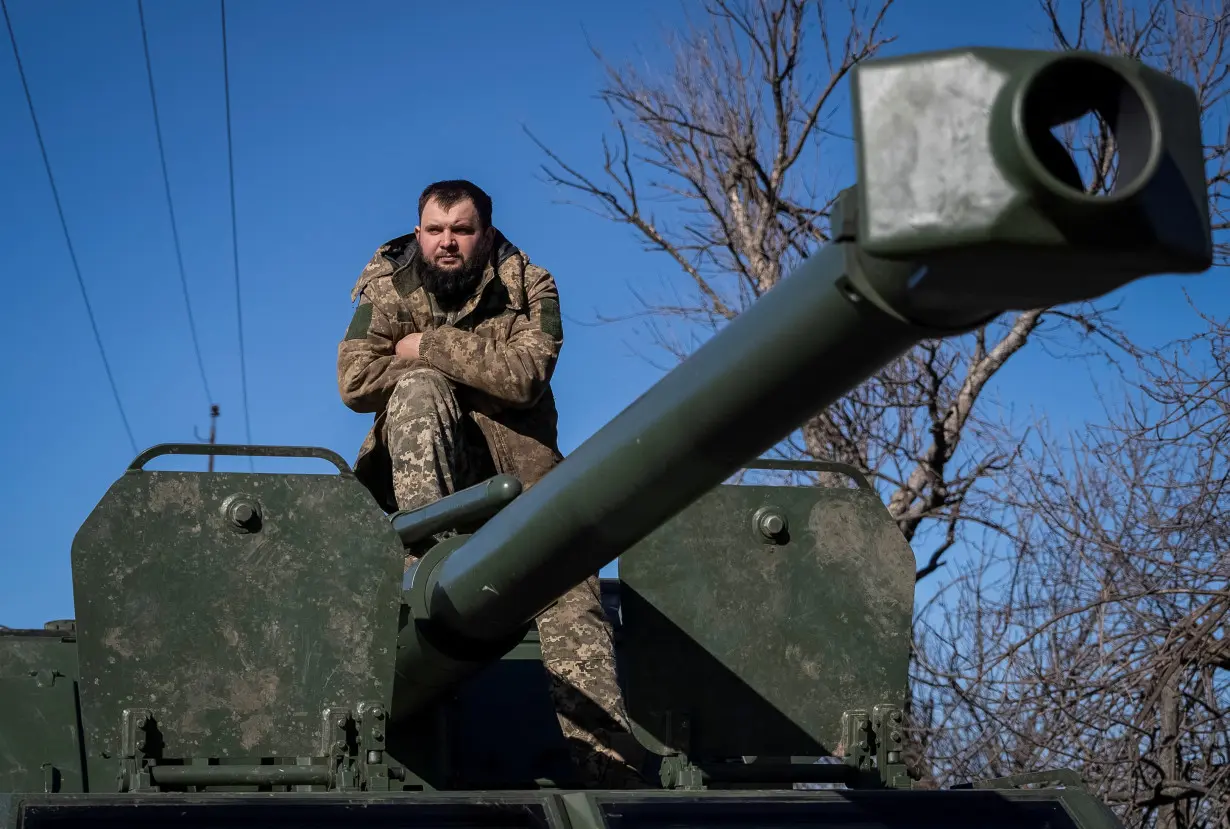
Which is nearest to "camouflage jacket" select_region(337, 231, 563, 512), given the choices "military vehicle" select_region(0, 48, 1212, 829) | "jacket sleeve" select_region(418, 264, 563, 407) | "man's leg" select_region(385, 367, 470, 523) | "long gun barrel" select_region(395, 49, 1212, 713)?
"jacket sleeve" select_region(418, 264, 563, 407)

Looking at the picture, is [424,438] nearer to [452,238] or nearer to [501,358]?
[501,358]

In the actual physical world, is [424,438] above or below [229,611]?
above

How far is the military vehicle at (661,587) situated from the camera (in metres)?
2.69

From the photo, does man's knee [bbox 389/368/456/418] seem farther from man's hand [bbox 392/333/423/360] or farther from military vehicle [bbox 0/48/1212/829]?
military vehicle [bbox 0/48/1212/829]

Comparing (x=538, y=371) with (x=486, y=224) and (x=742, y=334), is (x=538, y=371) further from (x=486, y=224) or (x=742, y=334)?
(x=742, y=334)

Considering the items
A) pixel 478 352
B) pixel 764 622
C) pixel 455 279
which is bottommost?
pixel 764 622

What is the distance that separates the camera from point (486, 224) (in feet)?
20.3

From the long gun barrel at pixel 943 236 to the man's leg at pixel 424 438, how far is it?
207 cm

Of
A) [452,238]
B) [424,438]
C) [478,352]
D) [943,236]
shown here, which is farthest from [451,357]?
[943,236]

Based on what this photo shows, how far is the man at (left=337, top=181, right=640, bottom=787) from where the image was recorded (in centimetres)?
571

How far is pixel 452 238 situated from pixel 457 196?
171mm

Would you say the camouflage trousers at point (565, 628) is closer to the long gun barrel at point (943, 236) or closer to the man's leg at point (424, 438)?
the man's leg at point (424, 438)

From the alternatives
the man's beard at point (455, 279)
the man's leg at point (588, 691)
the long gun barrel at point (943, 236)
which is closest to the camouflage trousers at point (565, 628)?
the man's leg at point (588, 691)

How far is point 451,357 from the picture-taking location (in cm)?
584
